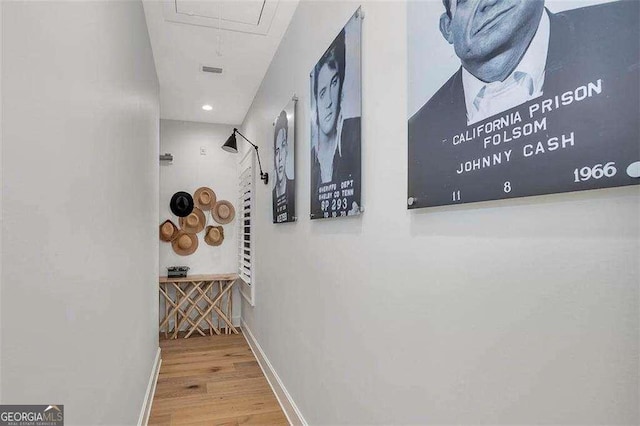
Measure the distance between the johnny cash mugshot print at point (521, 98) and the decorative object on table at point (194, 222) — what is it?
4.04m

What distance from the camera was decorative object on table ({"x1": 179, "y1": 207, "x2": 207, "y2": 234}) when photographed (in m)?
4.68

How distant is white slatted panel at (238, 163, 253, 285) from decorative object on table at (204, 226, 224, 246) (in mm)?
272

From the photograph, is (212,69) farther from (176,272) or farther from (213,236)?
(176,272)

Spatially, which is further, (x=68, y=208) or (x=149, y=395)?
(x=149, y=395)

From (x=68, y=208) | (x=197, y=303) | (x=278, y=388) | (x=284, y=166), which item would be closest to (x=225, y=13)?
(x=284, y=166)

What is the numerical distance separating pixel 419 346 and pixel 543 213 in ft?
1.89

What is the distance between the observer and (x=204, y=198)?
15.7 ft

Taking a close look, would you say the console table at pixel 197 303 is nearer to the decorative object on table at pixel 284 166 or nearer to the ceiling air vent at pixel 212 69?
the decorative object on table at pixel 284 166

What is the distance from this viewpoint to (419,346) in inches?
44.1

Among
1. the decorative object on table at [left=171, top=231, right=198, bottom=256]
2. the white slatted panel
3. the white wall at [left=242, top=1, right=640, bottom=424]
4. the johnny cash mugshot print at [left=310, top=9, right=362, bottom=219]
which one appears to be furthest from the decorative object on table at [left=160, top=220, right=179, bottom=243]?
the johnny cash mugshot print at [left=310, top=9, right=362, bottom=219]

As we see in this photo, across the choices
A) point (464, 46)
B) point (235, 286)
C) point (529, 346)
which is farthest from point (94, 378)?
point (235, 286)

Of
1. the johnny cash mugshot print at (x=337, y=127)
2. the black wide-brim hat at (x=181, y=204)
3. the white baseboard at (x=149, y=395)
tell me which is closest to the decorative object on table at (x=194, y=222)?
the black wide-brim hat at (x=181, y=204)

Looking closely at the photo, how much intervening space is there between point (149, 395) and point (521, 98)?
9.55ft

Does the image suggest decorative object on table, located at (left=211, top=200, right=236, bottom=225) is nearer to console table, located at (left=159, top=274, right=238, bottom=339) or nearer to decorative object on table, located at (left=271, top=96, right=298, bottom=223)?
console table, located at (left=159, top=274, right=238, bottom=339)
